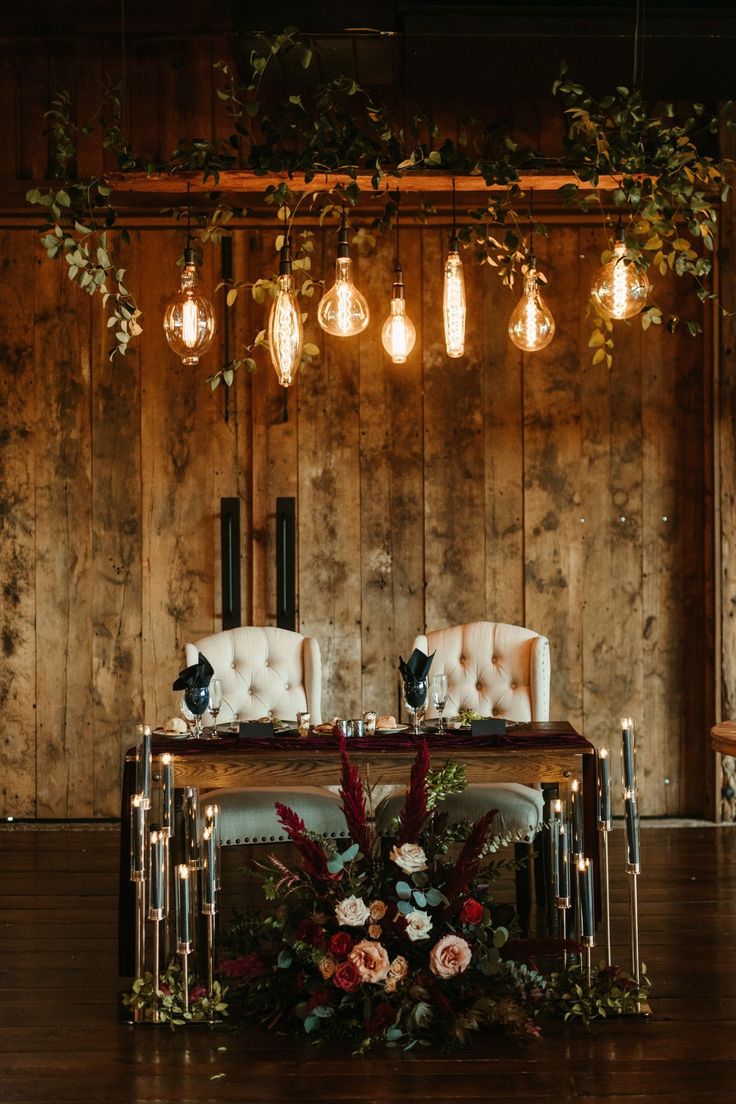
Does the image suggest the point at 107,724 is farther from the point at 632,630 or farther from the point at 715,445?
the point at 715,445

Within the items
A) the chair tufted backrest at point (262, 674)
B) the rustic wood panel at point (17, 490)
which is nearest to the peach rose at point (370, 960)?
the chair tufted backrest at point (262, 674)

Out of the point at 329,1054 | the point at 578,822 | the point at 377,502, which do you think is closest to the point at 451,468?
the point at 377,502

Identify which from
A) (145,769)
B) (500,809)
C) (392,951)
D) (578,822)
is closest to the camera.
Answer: (392,951)

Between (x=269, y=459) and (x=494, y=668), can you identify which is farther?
(x=269, y=459)

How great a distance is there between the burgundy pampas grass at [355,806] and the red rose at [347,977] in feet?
0.87

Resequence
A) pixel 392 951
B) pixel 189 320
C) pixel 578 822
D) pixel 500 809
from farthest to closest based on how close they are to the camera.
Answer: pixel 500 809, pixel 189 320, pixel 578 822, pixel 392 951

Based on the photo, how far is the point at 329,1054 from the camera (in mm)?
2773

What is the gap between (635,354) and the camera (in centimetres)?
515

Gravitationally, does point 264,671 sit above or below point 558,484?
below

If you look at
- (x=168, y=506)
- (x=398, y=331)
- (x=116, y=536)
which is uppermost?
(x=398, y=331)

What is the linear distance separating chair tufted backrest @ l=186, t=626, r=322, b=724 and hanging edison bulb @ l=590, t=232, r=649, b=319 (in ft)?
5.07

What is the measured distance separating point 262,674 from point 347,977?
1530 mm

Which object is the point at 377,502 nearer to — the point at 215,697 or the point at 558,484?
the point at 558,484

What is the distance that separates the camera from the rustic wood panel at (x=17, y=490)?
16.8 ft
